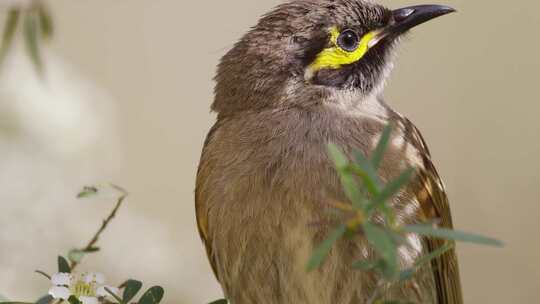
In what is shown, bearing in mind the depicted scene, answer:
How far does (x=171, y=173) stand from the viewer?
5.98 metres

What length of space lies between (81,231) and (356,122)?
1088 millimetres

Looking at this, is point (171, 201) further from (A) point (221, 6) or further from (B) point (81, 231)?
(B) point (81, 231)

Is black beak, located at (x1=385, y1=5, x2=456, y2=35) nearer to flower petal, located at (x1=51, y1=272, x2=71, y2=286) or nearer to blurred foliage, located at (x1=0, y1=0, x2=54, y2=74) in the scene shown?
blurred foliage, located at (x1=0, y1=0, x2=54, y2=74)

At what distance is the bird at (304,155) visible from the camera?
3.93 metres

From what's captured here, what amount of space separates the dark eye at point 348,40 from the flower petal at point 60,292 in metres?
1.74

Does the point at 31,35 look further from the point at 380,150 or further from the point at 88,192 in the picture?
the point at 380,150

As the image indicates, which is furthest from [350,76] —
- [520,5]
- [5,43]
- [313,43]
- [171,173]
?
[520,5]

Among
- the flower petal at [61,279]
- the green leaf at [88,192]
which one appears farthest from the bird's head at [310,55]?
the flower petal at [61,279]

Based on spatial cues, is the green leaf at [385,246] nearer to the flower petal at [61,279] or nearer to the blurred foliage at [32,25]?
the flower petal at [61,279]

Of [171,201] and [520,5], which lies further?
[520,5]

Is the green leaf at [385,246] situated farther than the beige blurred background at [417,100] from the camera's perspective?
No

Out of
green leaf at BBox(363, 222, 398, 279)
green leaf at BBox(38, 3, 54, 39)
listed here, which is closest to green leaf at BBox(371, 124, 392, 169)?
green leaf at BBox(363, 222, 398, 279)

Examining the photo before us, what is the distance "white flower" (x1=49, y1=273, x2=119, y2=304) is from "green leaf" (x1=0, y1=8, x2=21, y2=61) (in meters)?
0.71

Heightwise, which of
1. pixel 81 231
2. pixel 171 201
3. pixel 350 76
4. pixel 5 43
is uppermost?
pixel 5 43
